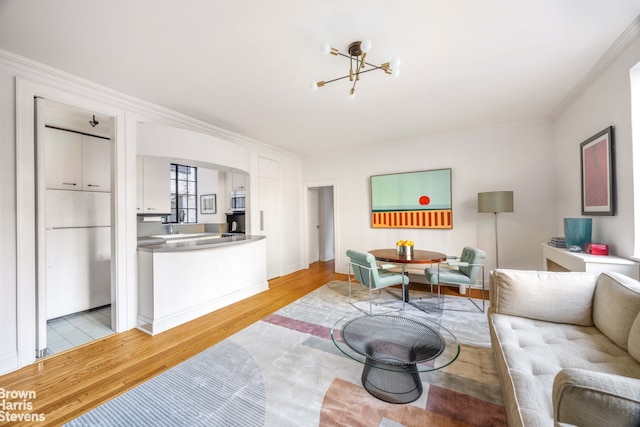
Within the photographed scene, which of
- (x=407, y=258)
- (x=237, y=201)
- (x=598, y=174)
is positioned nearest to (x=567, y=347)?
(x=407, y=258)

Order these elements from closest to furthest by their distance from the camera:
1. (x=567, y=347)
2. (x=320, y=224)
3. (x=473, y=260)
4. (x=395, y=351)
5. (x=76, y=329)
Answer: (x=567, y=347) < (x=395, y=351) < (x=76, y=329) < (x=473, y=260) < (x=320, y=224)

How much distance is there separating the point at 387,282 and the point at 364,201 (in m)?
2.21

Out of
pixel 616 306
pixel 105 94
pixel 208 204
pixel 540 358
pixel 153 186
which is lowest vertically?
pixel 540 358

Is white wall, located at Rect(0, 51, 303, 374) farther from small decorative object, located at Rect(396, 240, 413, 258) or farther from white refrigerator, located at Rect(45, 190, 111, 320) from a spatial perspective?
small decorative object, located at Rect(396, 240, 413, 258)

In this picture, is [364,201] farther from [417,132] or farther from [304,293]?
[304,293]

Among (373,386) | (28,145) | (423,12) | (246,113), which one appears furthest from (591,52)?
(28,145)

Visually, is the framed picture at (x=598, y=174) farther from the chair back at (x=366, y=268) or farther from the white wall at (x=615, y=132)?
the chair back at (x=366, y=268)

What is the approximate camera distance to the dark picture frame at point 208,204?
20.9 feet

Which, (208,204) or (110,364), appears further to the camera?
(208,204)

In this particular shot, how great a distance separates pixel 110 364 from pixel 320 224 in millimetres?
5143

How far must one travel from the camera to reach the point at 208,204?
6.48 metres

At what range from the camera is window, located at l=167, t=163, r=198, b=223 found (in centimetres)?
636

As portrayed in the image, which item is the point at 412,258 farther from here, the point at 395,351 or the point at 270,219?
the point at 270,219

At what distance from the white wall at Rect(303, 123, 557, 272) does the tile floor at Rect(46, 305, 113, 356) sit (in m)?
3.98
